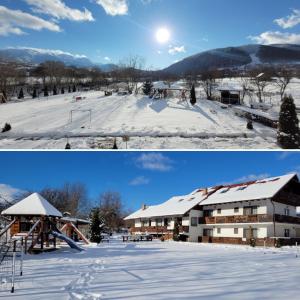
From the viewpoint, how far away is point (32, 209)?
21.8 m

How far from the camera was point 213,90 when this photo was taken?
Answer: 3566 cm

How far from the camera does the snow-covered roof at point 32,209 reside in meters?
21.5

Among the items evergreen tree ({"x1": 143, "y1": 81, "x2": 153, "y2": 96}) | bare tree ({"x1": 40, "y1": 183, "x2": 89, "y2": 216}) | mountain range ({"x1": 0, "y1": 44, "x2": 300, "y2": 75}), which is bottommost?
bare tree ({"x1": 40, "y1": 183, "x2": 89, "y2": 216})

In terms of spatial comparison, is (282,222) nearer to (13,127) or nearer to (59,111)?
(59,111)

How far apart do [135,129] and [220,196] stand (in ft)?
70.7

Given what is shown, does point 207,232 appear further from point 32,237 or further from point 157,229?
point 32,237

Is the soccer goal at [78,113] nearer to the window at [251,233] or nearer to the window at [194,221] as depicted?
the window at [251,233]

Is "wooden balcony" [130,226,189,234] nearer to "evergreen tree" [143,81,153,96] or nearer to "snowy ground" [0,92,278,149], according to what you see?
"evergreen tree" [143,81,153,96]

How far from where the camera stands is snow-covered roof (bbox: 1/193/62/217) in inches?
846

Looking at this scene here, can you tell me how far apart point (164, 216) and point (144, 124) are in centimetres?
2476

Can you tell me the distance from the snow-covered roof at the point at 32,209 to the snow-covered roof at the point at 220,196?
17.6 m

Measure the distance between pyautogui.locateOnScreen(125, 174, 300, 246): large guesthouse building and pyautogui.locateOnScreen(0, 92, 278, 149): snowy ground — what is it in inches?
445

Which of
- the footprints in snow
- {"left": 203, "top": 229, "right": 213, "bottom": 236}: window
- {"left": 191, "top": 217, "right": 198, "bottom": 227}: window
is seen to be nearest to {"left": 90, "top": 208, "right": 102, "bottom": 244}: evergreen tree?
{"left": 191, "top": 217, "right": 198, "bottom": 227}: window

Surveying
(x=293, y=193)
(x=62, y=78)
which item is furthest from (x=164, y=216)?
(x=62, y=78)
